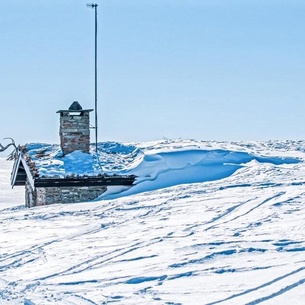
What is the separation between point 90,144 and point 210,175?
3630 mm

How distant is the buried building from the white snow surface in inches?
3.5

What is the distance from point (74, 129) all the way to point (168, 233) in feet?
23.4

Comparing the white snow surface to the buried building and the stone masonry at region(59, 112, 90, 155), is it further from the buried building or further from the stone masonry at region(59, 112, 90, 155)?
the stone masonry at region(59, 112, 90, 155)

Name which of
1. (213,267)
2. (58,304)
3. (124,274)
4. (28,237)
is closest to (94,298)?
(58,304)

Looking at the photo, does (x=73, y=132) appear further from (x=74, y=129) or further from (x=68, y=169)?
(x=68, y=169)

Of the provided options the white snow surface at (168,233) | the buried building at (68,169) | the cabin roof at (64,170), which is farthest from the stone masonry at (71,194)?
the white snow surface at (168,233)

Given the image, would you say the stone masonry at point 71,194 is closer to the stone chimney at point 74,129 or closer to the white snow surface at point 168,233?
the white snow surface at point 168,233

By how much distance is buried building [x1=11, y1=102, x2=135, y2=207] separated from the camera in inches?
601

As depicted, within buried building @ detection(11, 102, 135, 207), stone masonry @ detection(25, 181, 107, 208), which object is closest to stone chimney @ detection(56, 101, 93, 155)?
buried building @ detection(11, 102, 135, 207)

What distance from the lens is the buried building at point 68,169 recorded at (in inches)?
601

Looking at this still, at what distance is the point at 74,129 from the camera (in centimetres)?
1698

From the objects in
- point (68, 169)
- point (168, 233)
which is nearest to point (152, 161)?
point (68, 169)

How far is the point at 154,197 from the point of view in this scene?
14383 mm

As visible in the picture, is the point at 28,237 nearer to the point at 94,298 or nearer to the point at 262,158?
the point at 94,298
